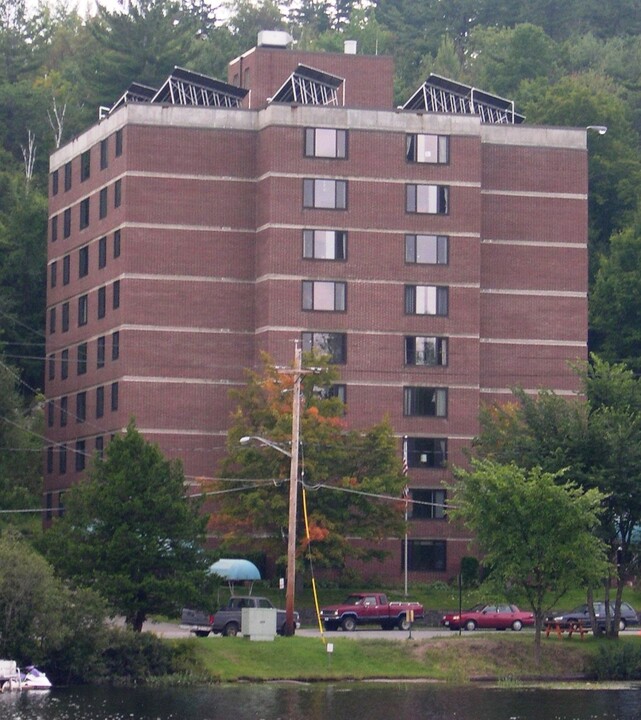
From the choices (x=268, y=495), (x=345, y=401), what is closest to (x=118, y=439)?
(x=268, y=495)

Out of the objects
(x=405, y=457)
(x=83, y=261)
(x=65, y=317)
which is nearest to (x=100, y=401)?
(x=65, y=317)

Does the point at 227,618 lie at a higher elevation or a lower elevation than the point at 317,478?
lower

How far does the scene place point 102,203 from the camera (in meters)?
105

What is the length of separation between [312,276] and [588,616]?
27.4m

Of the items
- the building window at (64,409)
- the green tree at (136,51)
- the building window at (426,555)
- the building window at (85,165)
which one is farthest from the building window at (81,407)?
the green tree at (136,51)

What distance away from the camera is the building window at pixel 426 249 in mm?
100375

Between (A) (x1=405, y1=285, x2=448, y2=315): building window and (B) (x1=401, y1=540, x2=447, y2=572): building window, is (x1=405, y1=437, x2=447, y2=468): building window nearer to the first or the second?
(B) (x1=401, y1=540, x2=447, y2=572): building window

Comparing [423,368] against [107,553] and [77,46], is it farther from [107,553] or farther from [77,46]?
[77,46]

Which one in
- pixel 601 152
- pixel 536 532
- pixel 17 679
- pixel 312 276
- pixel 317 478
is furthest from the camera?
pixel 601 152

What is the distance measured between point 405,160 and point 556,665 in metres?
36.9

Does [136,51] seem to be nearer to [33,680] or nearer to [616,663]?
[616,663]

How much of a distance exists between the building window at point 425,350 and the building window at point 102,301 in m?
18.0

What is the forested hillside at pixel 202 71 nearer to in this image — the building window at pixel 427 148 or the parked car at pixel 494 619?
the building window at pixel 427 148

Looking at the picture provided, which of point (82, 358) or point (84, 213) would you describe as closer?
point (82, 358)
